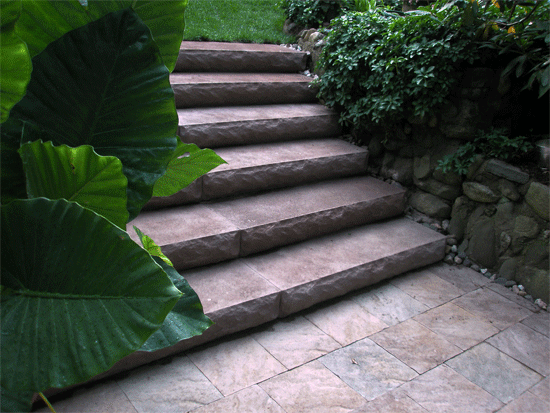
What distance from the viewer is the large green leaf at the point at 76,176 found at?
589 mm

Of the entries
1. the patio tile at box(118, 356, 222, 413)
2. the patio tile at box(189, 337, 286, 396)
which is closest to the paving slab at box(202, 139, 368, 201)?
the patio tile at box(189, 337, 286, 396)

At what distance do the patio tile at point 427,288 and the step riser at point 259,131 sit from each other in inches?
51.9

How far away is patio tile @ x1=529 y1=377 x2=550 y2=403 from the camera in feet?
6.62

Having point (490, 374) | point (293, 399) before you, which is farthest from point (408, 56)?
point (293, 399)

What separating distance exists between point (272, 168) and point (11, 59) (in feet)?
8.08

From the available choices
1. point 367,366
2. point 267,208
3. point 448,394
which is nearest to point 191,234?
point 267,208

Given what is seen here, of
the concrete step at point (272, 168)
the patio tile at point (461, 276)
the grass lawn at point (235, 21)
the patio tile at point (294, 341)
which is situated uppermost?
the grass lawn at point (235, 21)

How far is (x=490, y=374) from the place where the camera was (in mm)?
2139

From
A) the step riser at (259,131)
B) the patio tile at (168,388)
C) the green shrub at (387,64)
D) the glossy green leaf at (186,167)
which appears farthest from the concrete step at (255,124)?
the glossy green leaf at (186,167)

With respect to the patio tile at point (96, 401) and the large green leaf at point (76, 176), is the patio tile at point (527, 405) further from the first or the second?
the large green leaf at point (76, 176)

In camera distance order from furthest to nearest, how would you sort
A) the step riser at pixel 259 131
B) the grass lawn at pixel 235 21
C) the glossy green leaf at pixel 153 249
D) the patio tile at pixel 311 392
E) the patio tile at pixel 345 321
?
the grass lawn at pixel 235 21 → the step riser at pixel 259 131 → the patio tile at pixel 345 321 → the patio tile at pixel 311 392 → the glossy green leaf at pixel 153 249

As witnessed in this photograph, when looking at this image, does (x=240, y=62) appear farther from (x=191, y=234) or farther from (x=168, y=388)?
(x=168, y=388)

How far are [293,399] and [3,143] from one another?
161cm

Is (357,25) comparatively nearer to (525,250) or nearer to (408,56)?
(408,56)
